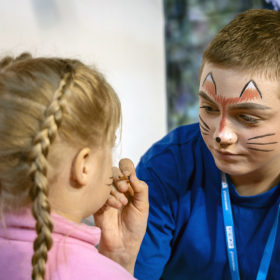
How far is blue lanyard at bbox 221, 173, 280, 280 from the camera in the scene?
91 centimetres

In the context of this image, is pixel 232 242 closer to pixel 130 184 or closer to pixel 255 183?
pixel 255 183

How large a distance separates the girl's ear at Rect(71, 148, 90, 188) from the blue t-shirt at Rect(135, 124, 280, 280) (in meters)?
0.41

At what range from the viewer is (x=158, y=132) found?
2.27 meters

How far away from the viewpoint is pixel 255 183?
958mm

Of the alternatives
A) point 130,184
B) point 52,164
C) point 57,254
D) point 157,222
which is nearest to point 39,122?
point 52,164

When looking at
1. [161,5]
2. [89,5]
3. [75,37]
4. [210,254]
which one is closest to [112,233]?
[210,254]

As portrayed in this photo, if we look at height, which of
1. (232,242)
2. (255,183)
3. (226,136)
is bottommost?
(232,242)

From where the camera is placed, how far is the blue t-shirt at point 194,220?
94 centimetres

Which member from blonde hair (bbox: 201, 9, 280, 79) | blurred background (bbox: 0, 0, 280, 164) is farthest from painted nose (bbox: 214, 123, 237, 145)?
blurred background (bbox: 0, 0, 280, 164)

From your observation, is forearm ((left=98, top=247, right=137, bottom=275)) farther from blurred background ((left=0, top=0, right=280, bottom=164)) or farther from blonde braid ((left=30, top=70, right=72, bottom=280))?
blurred background ((left=0, top=0, right=280, bottom=164))

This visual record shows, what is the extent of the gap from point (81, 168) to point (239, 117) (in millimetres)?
384

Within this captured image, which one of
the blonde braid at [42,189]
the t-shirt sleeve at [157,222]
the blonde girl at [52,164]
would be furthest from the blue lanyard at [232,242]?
the blonde braid at [42,189]

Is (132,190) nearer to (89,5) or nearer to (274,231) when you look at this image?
(274,231)

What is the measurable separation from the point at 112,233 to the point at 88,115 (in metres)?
0.34
